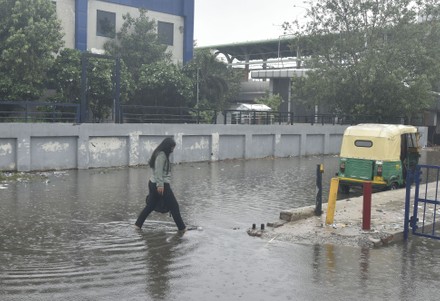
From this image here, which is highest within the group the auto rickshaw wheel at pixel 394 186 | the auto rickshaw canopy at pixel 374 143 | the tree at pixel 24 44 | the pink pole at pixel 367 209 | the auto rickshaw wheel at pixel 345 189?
the tree at pixel 24 44

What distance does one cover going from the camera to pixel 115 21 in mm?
35375

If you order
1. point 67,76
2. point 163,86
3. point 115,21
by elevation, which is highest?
point 115,21

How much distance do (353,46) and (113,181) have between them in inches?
837

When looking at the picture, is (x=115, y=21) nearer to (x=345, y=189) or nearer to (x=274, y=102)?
(x=274, y=102)

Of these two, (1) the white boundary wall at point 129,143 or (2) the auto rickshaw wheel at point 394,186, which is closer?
(2) the auto rickshaw wheel at point 394,186

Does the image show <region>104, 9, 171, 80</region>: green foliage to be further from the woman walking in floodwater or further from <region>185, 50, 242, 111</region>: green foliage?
the woman walking in floodwater

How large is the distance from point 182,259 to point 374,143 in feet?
29.5

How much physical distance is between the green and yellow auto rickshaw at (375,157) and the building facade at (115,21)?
74.8 feet

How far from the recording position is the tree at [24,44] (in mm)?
25078

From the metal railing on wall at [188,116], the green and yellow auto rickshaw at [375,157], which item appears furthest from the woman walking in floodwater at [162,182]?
the metal railing on wall at [188,116]

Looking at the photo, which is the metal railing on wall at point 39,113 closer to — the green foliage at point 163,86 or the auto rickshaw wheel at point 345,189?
the green foliage at point 163,86

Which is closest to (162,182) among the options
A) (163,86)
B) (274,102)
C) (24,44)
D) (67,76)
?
(24,44)

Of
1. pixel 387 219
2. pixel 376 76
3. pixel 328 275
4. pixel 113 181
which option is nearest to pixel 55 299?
pixel 328 275

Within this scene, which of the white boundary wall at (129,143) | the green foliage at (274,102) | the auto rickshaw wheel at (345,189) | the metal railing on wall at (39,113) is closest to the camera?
the auto rickshaw wheel at (345,189)
